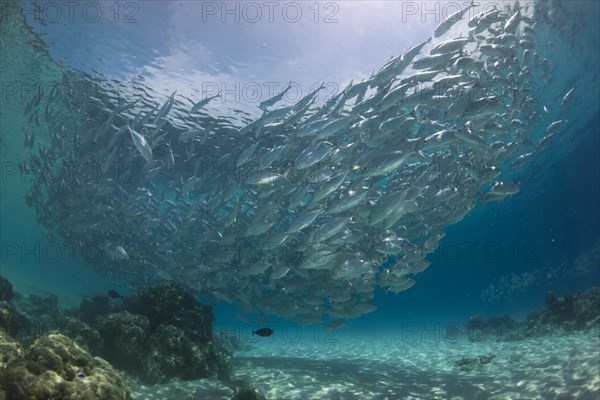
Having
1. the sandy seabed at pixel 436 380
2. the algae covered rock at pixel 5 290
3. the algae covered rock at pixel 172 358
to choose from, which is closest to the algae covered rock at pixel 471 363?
the sandy seabed at pixel 436 380

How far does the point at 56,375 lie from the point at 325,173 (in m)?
6.37

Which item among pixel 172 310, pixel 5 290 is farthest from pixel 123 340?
pixel 5 290

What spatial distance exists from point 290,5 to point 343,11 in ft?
6.28

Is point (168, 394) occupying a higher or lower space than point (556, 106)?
lower

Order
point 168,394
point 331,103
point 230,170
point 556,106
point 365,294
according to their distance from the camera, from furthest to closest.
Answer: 1. point 556,106
2. point 230,170
3. point 365,294
4. point 331,103
5. point 168,394

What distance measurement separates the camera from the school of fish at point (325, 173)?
8.22 metres

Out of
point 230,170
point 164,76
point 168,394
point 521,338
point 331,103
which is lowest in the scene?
point 168,394

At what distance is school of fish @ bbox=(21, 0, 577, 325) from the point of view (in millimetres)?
8219

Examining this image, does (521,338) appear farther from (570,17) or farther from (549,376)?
(570,17)

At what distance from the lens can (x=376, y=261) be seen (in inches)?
461

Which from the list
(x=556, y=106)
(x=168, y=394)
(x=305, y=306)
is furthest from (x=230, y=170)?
(x=556, y=106)

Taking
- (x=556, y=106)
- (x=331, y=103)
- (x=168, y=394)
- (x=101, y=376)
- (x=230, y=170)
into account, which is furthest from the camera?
(x=556, y=106)

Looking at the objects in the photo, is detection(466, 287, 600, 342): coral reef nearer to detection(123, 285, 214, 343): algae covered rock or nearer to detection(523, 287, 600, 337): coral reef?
detection(523, 287, 600, 337): coral reef

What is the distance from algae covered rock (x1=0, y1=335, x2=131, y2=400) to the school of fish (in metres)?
4.55
